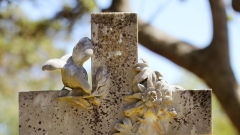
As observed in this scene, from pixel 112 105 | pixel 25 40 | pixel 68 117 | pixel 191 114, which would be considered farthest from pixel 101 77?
pixel 25 40

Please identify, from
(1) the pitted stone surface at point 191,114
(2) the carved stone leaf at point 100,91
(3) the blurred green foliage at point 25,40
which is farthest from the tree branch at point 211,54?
(2) the carved stone leaf at point 100,91

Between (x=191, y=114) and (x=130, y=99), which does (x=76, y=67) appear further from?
(x=191, y=114)

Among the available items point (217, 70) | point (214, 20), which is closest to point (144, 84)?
point (217, 70)

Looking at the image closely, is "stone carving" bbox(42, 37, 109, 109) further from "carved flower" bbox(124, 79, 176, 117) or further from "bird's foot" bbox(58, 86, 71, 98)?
"carved flower" bbox(124, 79, 176, 117)

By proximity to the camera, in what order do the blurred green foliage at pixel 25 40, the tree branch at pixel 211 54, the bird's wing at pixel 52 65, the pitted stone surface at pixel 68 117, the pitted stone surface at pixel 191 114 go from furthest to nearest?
the blurred green foliage at pixel 25 40, the tree branch at pixel 211 54, the pitted stone surface at pixel 191 114, the pitted stone surface at pixel 68 117, the bird's wing at pixel 52 65

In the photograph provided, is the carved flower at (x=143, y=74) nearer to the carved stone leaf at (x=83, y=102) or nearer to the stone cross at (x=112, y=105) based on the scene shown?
the stone cross at (x=112, y=105)

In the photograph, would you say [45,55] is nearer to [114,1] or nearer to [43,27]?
[43,27]
